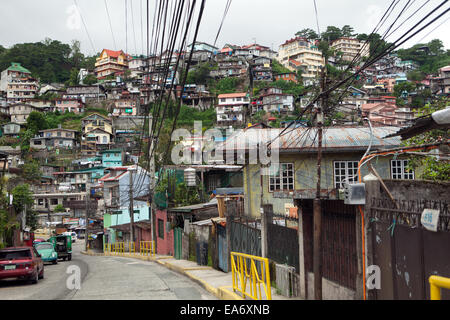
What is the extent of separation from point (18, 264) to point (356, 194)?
1153 centimetres

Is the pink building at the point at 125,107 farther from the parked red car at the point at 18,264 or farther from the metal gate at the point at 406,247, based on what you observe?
the metal gate at the point at 406,247

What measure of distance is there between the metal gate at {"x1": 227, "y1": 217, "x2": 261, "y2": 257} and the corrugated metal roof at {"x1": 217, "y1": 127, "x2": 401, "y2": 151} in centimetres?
610

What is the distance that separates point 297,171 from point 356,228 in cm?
1353

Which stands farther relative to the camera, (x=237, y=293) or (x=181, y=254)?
(x=181, y=254)

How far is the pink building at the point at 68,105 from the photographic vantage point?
362 ft

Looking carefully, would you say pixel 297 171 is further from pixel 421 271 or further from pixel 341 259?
pixel 421 271

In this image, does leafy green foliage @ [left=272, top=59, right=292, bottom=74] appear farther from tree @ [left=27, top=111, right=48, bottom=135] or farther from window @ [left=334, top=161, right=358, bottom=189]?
window @ [left=334, top=161, right=358, bottom=189]

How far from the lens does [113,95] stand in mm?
119375

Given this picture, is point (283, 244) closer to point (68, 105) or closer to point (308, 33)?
point (68, 105)

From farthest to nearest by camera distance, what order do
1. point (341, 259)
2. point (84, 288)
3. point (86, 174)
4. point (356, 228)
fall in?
point (86, 174) < point (84, 288) < point (341, 259) < point (356, 228)

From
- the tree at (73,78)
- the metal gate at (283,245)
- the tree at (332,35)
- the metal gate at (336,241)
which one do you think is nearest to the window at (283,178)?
the metal gate at (283,245)

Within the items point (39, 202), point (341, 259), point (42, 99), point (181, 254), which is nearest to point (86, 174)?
point (39, 202)

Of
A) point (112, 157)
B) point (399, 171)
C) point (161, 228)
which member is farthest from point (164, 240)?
point (112, 157)

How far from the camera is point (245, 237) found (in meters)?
13.6
